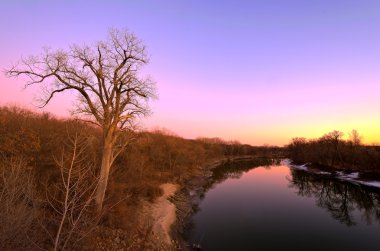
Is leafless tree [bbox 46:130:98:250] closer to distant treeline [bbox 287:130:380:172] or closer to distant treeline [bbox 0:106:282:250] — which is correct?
distant treeline [bbox 0:106:282:250]

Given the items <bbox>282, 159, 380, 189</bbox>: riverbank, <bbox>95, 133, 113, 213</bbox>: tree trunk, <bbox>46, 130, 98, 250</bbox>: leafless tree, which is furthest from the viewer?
<bbox>282, 159, 380, 189</bbox>: riverbank

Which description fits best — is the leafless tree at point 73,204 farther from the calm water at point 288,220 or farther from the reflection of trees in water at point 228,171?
the reflection of trees in water at point 228,171

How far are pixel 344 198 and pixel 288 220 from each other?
46.8 ft

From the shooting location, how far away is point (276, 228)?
20.3 m

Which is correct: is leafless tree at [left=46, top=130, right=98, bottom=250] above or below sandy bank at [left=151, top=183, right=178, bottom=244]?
above

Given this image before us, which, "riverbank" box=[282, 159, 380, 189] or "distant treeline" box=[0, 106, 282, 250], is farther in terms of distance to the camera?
"riverbank" box=[282, 159, 380, 189]

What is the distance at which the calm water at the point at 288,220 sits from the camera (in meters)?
17.3

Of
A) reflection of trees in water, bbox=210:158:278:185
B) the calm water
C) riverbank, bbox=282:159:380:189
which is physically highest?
riverbank, bbox=282:159:380:189

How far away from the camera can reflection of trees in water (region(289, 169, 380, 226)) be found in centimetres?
2462

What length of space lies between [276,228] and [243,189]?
63.3ft

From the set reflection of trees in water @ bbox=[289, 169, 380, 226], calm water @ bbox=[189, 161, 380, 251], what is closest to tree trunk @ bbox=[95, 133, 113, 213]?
calm water @ bbox=[189, 161, 380, 251]

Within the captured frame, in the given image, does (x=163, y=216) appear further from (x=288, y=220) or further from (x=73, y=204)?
(x=73, y=204)

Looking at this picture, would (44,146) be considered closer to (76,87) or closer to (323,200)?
(76,87)

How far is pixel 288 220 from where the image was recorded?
2267 centimetres
